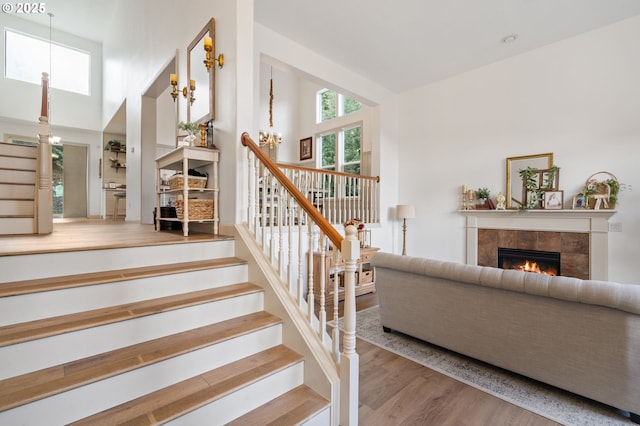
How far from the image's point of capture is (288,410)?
62.4 inches

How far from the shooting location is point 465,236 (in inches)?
207

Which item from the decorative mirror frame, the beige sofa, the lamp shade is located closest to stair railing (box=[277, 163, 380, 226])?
the lamp shade

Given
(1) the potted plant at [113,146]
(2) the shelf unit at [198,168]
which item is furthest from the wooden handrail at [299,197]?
(1) the potted plant at [113,146]

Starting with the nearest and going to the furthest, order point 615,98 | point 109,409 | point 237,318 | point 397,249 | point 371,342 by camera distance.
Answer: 1. point 109,409
2. point 237,318
3. point 371,342
4. point 615,98
5. point 397,249

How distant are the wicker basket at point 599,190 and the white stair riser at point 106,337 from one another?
4.77 m

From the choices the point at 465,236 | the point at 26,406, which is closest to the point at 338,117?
the point at 465,236

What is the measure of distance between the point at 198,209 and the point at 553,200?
16.1 ft

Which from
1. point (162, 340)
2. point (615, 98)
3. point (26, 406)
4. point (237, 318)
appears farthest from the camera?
point (615, 98)

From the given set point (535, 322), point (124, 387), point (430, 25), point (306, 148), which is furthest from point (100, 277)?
point (306, 148)

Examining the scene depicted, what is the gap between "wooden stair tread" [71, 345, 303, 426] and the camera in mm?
1298

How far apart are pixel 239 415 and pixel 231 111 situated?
7.93 ft

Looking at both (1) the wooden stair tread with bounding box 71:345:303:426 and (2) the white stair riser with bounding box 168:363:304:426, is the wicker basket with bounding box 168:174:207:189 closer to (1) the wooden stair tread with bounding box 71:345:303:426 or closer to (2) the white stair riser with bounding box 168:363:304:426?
(1) the wooden stair tread with bounding box 71:345:303:426

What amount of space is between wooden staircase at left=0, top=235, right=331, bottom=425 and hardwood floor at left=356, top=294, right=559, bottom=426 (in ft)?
1.39

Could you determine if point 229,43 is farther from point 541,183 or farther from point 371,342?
point 541,183
